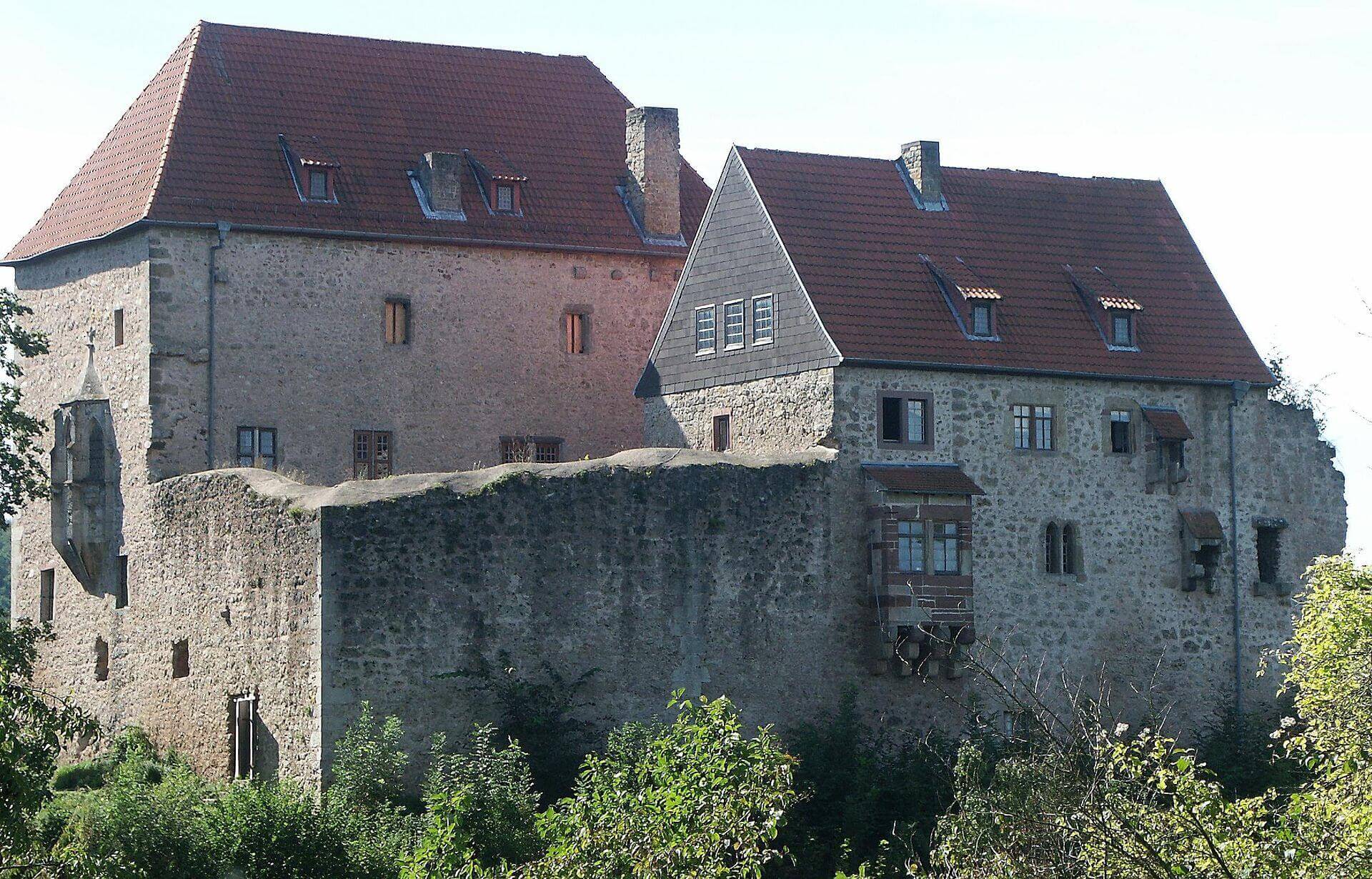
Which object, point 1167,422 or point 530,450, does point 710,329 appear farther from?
point 1167,422

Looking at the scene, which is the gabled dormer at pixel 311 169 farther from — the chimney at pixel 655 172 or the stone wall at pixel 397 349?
the chimney at pixel 655 172

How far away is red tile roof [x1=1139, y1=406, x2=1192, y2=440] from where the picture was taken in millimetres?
43281

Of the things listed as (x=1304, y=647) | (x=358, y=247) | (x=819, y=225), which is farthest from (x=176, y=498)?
(x=1304, y=647)

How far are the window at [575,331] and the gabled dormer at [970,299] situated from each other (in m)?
7.84

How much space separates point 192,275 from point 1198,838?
2672cm

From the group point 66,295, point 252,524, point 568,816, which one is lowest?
point 568,816

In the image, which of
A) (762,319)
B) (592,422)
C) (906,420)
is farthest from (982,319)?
(592,422)

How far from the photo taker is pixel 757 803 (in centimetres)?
2539

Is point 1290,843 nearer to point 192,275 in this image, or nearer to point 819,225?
point 819,225

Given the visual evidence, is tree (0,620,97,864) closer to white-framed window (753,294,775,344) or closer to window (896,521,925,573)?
window (896,521,925,573)

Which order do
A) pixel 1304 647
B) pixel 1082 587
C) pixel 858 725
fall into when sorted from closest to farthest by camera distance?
pixel 1304 647
pixel 858 725
pixel 1082 587

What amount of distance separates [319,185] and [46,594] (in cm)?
A: 907

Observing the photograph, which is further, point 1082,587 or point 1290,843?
point 1082,587

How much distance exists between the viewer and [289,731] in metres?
37.0
